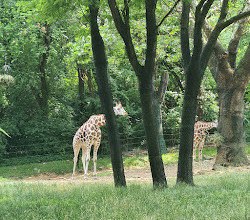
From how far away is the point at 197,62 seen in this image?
27.0ft

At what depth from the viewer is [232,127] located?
14.4m

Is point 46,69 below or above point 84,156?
above

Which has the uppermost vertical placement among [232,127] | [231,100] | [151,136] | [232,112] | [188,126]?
[231,100]

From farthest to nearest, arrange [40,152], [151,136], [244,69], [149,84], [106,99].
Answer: [40,152]
[244,69]
[106,99]
[149,84]
[151,136]

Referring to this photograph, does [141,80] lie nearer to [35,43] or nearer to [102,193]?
[102,193]

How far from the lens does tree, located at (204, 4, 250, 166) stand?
1427 cm

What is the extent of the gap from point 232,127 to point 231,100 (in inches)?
39.9

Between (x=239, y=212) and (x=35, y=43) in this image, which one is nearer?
(x=239, y=212)

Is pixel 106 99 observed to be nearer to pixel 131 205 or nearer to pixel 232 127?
pixel 131 205

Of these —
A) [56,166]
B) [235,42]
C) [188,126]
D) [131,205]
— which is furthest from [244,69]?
[131,205]

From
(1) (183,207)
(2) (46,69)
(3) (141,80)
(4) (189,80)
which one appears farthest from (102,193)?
(2) (46,69)

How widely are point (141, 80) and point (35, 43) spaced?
13.0m

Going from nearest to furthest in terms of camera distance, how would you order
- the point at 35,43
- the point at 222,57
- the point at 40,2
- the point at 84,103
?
the point at 40,2, the point at 222,57, the point at 35,43, the point at 84,103

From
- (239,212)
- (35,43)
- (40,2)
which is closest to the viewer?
(239,212)
